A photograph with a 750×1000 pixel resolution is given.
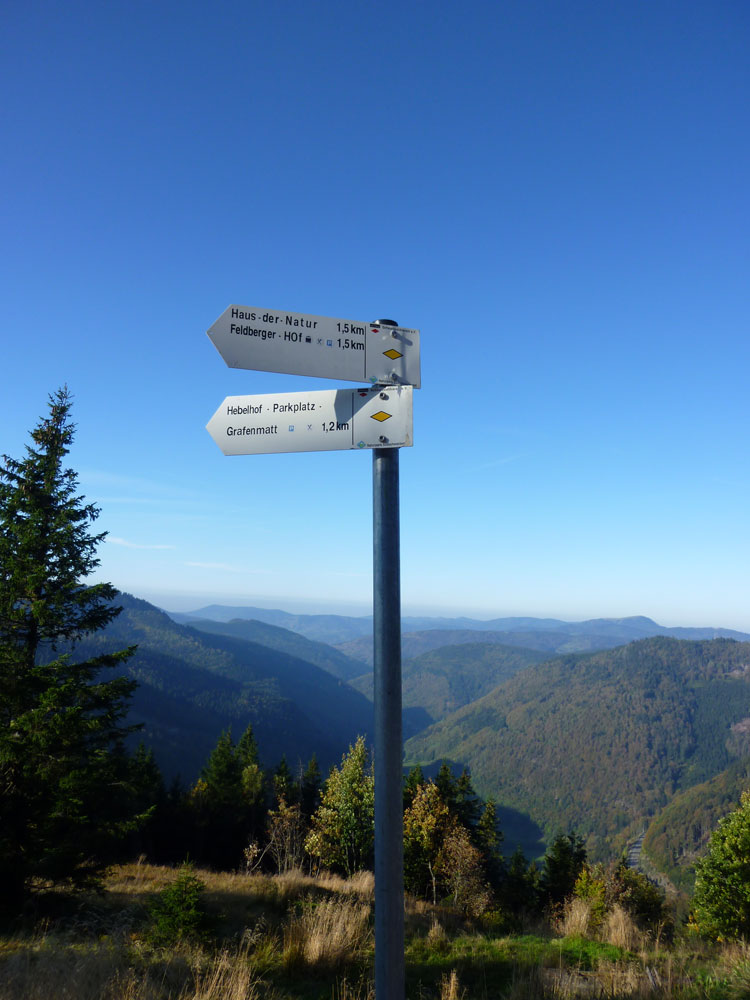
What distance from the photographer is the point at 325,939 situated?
5.02 meters

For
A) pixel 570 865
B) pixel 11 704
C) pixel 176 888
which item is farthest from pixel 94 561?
pixel 570 865

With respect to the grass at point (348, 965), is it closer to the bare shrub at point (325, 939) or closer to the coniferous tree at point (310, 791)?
the bare shrub at point (325, 939)

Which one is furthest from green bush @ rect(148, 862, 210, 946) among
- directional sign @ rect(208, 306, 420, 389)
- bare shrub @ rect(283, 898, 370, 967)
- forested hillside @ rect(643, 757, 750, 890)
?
forested hillside @ rect(643, 757, 750, 890)

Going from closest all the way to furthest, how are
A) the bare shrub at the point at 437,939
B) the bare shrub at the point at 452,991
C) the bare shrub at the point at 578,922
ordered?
the bare shrub at the point at 452,991
the bare shrub at the point at 437,939
the bare shrub at the point at 578,922

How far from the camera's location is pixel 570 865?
43375mm

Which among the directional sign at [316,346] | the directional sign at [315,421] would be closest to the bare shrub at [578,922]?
the directional sign at [315,421]

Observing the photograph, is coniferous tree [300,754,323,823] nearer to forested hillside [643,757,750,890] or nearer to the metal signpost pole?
the metal signpost pole

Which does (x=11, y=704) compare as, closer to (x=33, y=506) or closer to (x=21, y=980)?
(x=33, y=506)

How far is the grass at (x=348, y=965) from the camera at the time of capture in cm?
358

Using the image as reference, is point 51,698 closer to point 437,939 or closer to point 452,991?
point 437,939

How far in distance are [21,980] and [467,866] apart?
2777 cm

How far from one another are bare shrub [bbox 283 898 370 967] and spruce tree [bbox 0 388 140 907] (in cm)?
971

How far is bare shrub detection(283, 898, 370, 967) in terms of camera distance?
16.2 feet

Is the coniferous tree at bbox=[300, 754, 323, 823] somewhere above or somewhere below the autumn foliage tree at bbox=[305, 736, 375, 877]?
below
